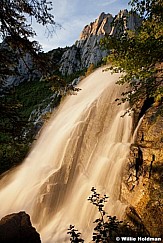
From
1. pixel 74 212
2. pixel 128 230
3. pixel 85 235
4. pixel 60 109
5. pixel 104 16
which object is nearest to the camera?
pixel 128 230

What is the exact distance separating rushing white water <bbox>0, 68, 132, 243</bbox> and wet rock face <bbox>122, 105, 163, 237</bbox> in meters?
0.75

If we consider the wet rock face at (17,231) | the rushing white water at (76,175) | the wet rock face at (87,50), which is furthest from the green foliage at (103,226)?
the wet rock face at (87,50)

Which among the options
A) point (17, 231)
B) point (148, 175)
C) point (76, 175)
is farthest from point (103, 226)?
point (76, 175)

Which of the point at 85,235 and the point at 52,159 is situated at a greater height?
the point at 52,159

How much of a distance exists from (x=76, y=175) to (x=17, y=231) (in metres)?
5.34

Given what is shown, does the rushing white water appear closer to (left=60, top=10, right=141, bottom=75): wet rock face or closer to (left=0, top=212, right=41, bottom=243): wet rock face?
(left=0, top=212, right=41, bottom=243): wet rock face

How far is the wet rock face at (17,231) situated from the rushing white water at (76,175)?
4.88ft

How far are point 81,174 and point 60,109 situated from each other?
13298mm

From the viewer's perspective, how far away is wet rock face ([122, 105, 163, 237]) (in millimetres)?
8297

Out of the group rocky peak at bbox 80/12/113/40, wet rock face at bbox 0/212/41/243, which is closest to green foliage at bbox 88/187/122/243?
wet rock face at bbox 0/212/41/243

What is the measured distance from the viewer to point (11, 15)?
5539 mm

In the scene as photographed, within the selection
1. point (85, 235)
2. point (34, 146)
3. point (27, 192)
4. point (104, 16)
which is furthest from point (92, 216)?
point (104, 16)

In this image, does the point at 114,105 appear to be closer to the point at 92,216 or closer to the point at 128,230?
the point at 92,216

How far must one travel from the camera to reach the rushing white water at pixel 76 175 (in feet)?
35.4
